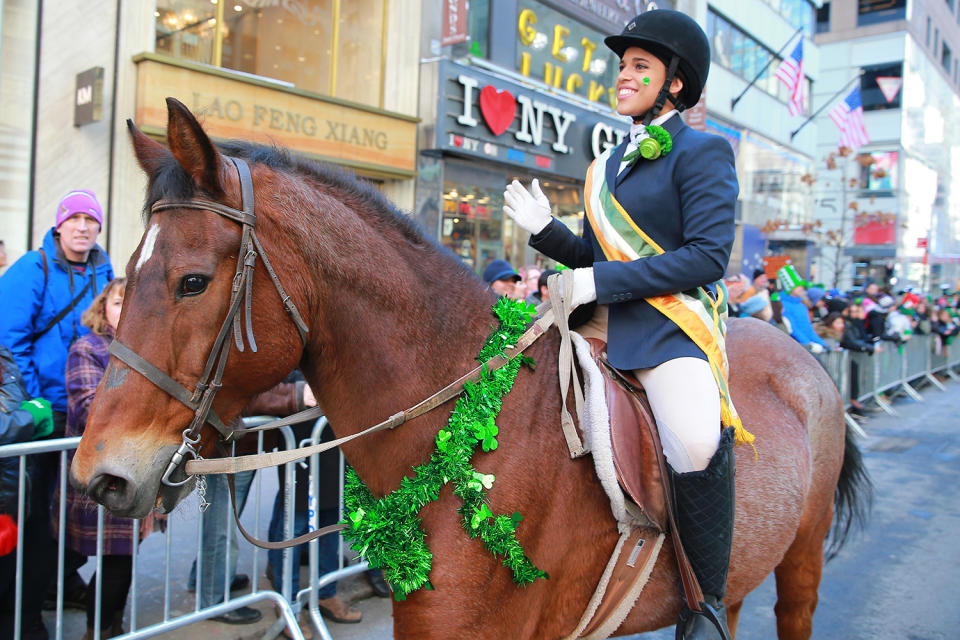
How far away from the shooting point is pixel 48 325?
4.14 metres

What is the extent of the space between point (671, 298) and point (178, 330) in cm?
153

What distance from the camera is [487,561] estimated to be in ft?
6.31

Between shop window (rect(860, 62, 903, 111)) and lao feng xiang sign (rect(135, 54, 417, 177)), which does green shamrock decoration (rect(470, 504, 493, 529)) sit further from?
shop window (rect(860, 62, 903, 111))

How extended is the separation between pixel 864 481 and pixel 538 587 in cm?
310

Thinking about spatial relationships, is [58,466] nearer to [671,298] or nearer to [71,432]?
[71,432]

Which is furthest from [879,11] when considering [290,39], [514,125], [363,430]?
[363,430]

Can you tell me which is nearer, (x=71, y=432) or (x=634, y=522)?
(x=634, y=522)

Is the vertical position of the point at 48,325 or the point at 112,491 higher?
the point at 48,325

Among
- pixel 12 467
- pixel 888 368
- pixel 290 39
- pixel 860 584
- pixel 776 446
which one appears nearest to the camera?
pixel 776 446

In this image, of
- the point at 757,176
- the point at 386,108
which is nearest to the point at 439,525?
the point at 386,108

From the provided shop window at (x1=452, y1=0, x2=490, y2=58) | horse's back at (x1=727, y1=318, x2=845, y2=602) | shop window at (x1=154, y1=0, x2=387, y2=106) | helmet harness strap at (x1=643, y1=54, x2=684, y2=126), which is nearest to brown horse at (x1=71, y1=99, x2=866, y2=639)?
horse's back at (x1=727, y1=318, x2=845, y2=602)

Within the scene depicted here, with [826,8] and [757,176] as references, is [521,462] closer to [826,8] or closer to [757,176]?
[757,176]

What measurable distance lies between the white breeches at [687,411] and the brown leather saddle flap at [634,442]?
5 centimetres

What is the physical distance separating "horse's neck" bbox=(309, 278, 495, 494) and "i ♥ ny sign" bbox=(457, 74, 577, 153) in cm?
1114
